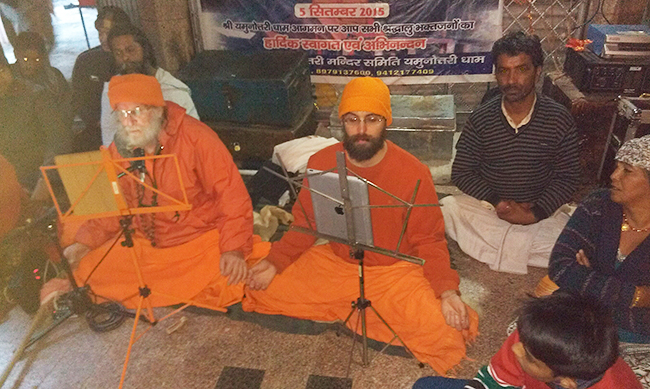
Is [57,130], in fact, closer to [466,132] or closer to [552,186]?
[466,132]

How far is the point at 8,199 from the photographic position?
2.82m

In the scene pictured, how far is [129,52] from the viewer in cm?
348

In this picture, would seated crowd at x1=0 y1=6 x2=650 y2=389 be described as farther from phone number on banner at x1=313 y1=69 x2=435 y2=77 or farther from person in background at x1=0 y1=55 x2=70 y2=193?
phone number on banner at x1=313 y1=69 x2=435 y2=77

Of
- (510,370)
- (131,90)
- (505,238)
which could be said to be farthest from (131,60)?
(510,370)

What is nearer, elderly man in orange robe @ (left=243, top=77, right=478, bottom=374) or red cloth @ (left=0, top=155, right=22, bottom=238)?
elderly man in orange robe @ (left=243, top=77, right=478, bottom=374)

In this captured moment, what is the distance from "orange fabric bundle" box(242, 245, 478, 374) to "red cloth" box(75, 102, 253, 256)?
1.01 feet

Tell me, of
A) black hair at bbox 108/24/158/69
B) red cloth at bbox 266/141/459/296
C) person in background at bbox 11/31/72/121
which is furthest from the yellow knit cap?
person in background at bbox 11/31/72/121

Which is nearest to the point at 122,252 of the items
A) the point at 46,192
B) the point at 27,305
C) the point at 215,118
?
the point at 27,305

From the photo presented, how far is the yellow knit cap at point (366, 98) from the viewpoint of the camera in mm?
2205

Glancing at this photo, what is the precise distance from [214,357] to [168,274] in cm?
51

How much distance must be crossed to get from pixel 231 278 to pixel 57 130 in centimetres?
253

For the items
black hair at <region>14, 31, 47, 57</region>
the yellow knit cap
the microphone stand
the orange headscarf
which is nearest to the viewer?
the microphone stand

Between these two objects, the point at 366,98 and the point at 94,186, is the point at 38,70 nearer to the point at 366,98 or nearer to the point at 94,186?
the point at 94,186

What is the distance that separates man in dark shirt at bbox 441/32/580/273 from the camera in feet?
8.87
